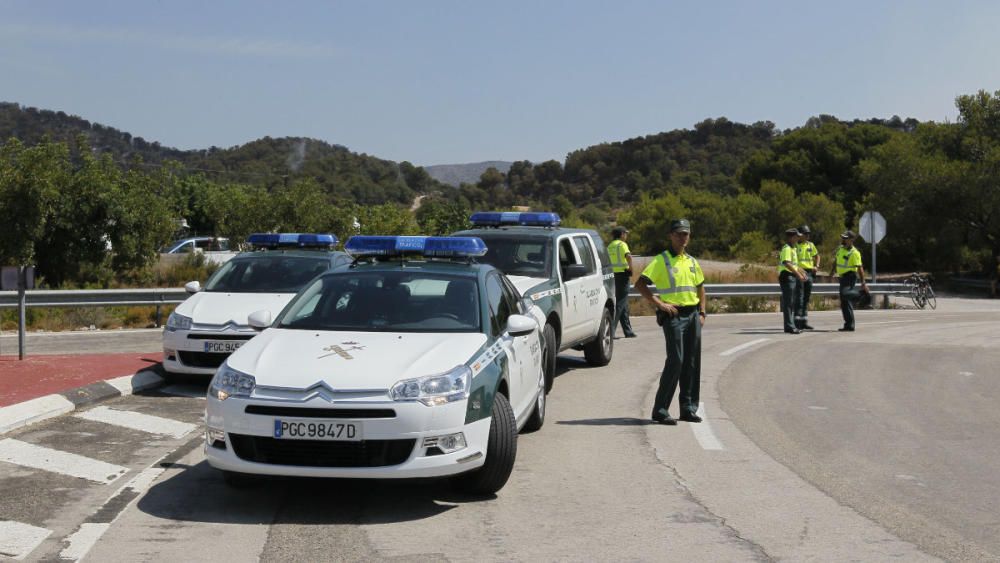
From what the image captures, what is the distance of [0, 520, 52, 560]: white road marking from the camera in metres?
5.83

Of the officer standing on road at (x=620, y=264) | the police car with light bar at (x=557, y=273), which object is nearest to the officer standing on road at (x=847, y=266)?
the officer standing on road at (x=620, y=264)

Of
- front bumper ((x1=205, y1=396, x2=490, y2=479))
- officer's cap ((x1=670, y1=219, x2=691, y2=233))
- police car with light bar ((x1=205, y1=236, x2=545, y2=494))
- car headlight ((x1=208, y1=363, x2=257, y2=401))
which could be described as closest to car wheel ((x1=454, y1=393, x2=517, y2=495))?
police car with light bar ((x1=205, y1=236, x2=545, y2=494))

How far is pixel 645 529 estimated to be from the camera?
639 cm

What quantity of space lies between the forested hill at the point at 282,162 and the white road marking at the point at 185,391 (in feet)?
279

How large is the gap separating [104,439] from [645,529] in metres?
5.16

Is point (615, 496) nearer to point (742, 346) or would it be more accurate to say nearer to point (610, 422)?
point (610, 422)

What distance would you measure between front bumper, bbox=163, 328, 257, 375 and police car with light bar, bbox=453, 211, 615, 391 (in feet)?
10.5

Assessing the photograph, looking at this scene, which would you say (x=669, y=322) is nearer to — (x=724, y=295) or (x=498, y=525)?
(x=498, y=525)

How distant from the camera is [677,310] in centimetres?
1005

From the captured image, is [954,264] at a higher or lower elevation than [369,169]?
lower

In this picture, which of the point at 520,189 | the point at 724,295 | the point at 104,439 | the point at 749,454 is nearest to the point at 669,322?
the point at 749,454

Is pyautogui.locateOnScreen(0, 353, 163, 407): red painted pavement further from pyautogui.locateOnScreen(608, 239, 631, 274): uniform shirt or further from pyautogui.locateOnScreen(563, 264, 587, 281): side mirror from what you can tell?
pyautogui.locateOnScreen(608, 239, 631, 274): uniform shirt

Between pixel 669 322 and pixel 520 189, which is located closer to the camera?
pixel 669 322

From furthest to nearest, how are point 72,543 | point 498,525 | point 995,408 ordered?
point 995,408 < point 498,525 < point 72,543
